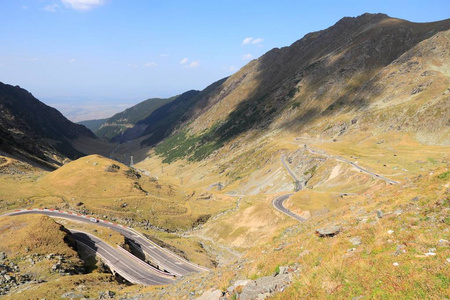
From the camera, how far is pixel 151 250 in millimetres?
63594

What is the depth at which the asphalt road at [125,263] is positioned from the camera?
160 feet

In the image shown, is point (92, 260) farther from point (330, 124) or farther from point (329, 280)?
point (330, 124)

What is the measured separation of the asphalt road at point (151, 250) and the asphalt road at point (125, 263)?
4.58m

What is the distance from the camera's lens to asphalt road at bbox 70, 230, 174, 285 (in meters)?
48.8

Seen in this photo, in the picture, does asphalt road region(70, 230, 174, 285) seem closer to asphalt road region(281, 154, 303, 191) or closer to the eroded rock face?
the eroded rock face

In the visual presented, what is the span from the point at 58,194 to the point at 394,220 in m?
95.6

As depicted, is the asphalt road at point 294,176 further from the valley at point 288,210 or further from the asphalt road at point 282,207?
the asphalt road at point 282,207

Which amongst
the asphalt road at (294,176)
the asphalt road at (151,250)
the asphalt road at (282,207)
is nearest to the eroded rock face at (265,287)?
the asphalt road at (151,250)

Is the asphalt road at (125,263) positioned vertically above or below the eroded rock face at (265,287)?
below

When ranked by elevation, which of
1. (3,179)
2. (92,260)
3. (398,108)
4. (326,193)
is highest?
(3,179)

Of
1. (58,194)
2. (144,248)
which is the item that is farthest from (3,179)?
(144,248)

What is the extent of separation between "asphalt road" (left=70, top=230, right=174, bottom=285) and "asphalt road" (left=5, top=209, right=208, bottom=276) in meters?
4.58

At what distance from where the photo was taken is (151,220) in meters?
89.2

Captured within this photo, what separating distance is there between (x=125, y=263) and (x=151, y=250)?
10.3 metres
